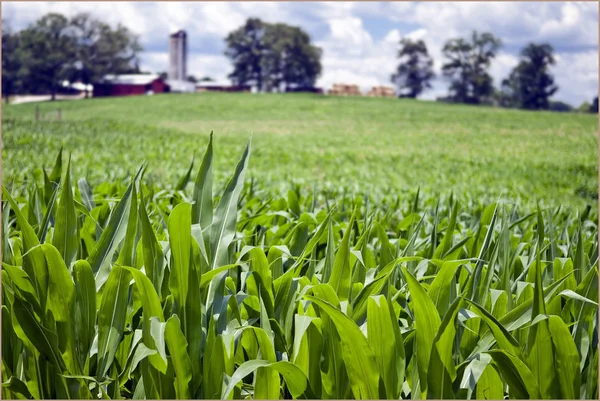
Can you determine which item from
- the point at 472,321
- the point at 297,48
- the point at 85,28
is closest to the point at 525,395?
the point at 472,321

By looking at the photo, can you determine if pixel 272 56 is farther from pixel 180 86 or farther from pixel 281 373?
pixel 281 373

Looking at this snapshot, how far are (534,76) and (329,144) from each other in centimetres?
428

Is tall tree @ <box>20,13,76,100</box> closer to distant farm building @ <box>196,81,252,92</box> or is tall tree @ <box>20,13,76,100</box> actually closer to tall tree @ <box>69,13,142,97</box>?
tall tree @ <box>69,13,142,97</box>

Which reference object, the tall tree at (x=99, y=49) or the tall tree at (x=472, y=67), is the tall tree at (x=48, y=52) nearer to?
the tall tree at (x=99, y=49)

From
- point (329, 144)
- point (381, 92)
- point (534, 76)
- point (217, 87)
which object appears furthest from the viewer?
point (381, 92)

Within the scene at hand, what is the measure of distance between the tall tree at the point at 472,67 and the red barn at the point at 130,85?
9.13 metres

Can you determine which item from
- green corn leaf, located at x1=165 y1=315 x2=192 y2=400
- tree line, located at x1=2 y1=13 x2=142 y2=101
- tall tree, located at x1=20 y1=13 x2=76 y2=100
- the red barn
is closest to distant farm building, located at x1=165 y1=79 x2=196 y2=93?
the red barn

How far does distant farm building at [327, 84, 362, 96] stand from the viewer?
25281mm

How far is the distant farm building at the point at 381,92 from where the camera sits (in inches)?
1010

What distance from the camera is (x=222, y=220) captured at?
1.16 metres

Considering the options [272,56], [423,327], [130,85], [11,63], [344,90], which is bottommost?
[423,327]

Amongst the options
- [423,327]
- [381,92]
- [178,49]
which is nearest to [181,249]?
[423,327]

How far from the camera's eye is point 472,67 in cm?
1792

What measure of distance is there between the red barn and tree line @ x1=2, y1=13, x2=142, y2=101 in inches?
18.7
